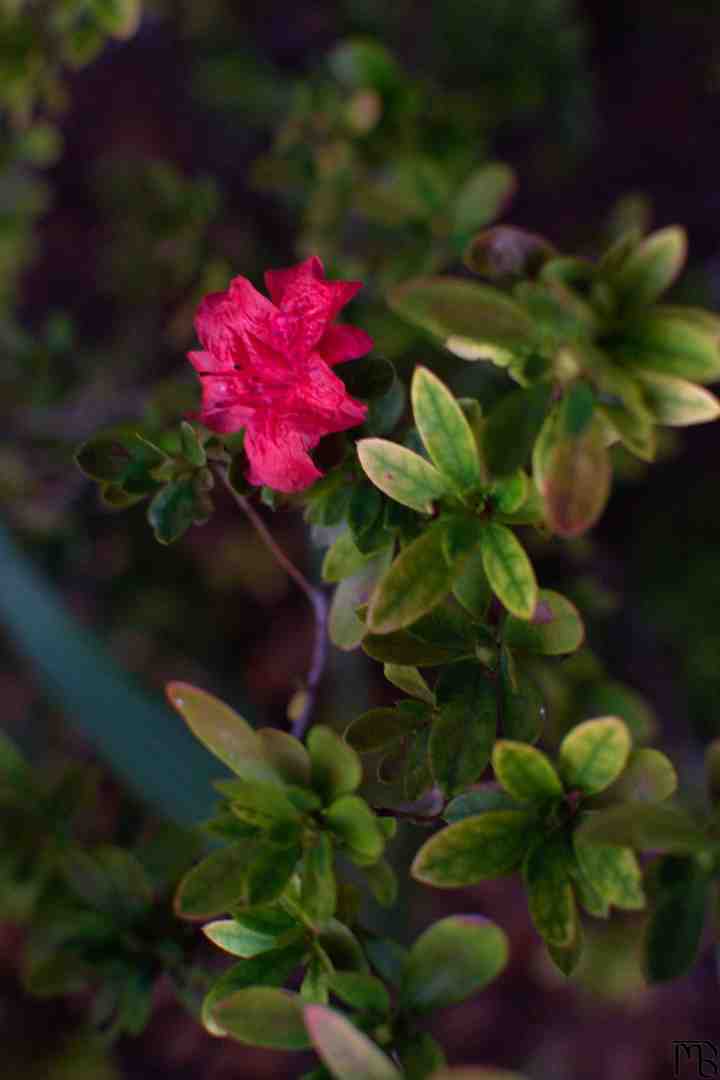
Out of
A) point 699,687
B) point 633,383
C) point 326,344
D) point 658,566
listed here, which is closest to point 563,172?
point 658,566

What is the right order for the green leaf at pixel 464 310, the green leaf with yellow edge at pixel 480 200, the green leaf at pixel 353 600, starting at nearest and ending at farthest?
the green leaf at pixel 464 310 < the green leaf at pixel 353 600 < the green leaf with yellow edge at pixel 480 200

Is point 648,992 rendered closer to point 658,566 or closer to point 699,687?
point 699,687

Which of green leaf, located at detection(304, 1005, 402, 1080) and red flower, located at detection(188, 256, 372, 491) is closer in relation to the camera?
green leaf, located at detection(304, 1005, 402, 1080)

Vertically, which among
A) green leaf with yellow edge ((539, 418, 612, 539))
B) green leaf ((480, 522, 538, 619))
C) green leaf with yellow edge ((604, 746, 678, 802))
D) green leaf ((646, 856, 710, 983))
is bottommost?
green leaf ((646, 856, 710, 983))

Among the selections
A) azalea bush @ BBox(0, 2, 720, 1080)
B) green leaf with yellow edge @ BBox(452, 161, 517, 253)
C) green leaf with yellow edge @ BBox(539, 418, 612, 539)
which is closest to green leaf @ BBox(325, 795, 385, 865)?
azalea bush @ BBox(0, 2, 720, 1080)

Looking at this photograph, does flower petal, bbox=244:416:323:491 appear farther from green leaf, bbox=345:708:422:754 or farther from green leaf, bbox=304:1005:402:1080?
green leaf, bbox=304:1005:402:1080

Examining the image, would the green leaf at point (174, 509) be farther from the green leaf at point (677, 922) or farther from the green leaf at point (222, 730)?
the green leaf at point (677, 922)

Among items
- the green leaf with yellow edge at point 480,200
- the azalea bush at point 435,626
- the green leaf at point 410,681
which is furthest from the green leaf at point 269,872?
the green leaf with yellow edge at point 480,200

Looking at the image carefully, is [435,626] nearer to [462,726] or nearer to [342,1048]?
[462,726]
